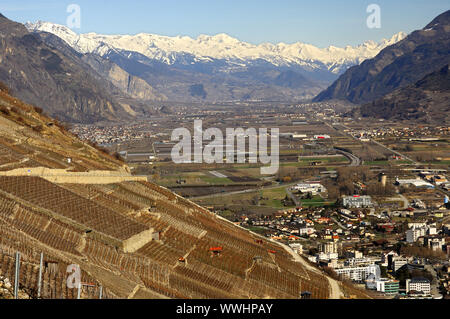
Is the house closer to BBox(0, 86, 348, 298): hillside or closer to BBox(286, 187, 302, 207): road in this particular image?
BBox(286, 187, 302, 207): road

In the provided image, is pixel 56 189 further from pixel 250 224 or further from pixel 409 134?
pixel 409 134

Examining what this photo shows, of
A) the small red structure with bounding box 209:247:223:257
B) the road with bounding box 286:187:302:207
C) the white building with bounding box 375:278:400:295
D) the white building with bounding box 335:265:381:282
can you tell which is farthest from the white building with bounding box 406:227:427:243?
the small red structure with bounding box 209:247:223:257

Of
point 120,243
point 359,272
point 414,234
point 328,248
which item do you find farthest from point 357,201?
point 120,243

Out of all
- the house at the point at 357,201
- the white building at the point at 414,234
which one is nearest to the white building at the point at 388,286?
the white building at the point at 414,234

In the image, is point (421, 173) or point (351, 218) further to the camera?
point (421, 173)

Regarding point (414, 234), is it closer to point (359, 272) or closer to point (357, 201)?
point (359, 272)

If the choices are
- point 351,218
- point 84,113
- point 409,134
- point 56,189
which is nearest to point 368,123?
point 409,134
